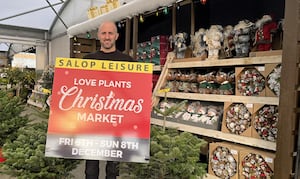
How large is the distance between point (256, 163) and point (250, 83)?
66 centimetres

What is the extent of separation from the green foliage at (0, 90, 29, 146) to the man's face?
1326mm

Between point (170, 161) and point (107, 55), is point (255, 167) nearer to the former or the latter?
point (170, 161)

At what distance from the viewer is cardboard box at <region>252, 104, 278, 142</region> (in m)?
2.30

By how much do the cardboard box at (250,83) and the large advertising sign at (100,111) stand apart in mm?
1215

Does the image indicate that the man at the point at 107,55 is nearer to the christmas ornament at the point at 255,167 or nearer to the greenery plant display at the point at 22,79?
the christmas ornament at the point at 255,167

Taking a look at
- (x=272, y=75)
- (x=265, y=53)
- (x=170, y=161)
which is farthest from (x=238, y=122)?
(x=170, y=161)

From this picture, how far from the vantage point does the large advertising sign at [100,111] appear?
5.16 ft

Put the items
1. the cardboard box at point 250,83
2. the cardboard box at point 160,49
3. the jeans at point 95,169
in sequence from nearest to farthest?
the jeans at point 95,169, the cardboard box at point 250,83, the cardboard box at point 160,49

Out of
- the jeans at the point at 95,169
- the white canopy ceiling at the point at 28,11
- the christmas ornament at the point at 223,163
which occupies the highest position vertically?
the white canopy ceiling at the point at 28,11

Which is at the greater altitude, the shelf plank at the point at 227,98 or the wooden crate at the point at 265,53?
the wooden crate at the point at 265,53

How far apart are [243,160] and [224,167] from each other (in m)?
0.22

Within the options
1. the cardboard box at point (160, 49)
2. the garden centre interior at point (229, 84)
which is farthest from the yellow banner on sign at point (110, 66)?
the cardboard box at point (160, 49)

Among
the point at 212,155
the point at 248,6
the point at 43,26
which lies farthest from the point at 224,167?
the point at 43,26

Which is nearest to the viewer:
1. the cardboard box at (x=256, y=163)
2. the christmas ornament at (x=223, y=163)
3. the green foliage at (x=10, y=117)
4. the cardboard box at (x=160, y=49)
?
the cardboard box at (x=256, y=163)
